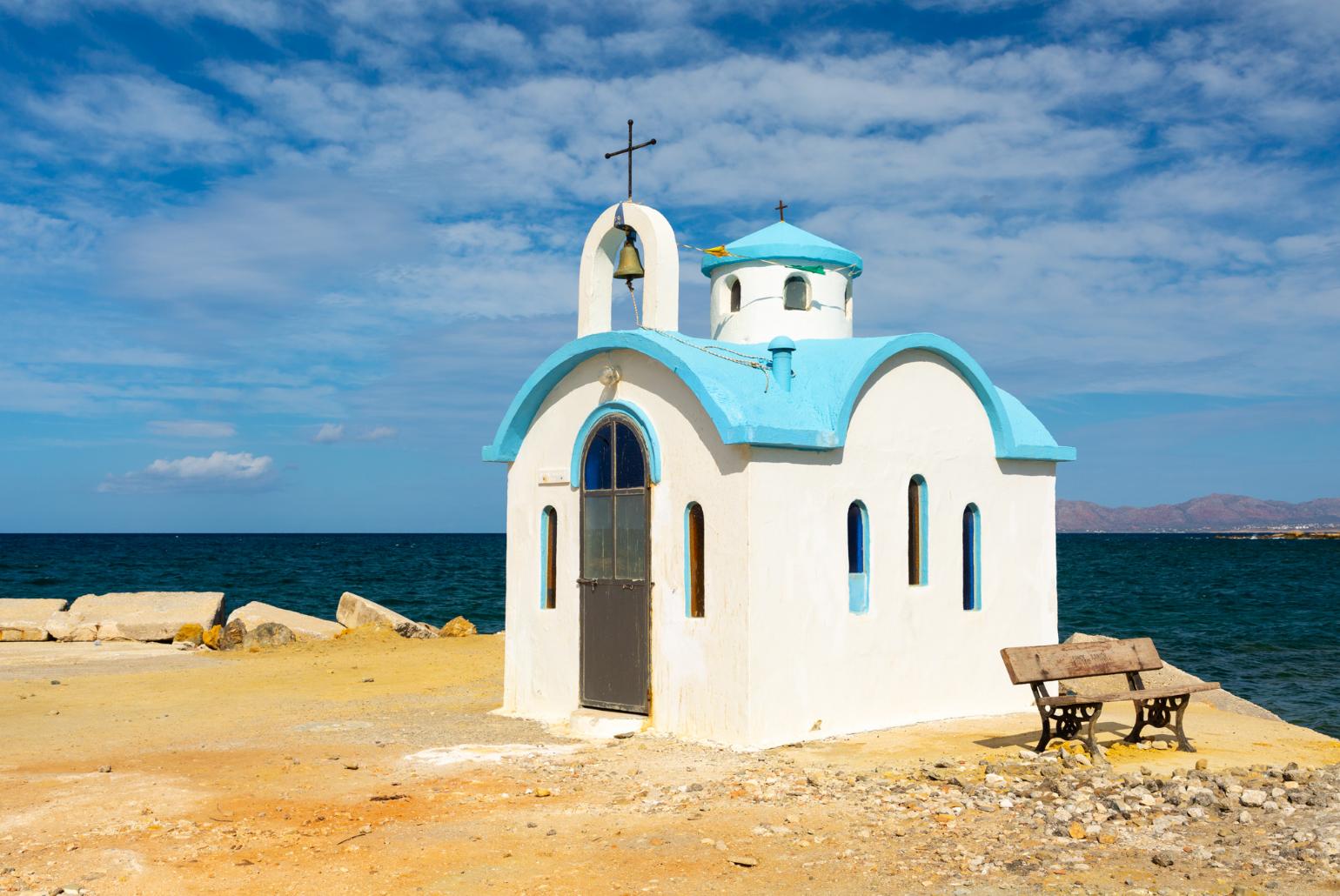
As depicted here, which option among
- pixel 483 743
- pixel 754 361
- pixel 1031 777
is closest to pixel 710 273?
pixel 754 361

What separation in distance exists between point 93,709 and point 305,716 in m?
3.04

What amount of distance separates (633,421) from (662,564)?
58.5 inches

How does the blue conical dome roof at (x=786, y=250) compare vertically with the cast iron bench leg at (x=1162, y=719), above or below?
above

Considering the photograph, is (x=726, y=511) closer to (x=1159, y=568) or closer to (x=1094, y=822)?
(x=1094, y=822)

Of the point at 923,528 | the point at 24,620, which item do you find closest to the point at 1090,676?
the point at 923,528

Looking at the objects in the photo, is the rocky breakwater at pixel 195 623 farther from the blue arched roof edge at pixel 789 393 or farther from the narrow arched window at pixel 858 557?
the narrow arched window at pixel 858 557

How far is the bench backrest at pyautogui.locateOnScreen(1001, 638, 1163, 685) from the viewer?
34.7 feet

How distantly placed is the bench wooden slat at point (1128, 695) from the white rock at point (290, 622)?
1669 centimetres

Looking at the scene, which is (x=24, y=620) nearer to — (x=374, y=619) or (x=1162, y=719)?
(x=374, y=619)

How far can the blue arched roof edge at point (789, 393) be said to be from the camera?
11758 mm

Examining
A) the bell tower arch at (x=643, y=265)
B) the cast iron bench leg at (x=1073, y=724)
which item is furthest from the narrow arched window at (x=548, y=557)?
the cast iron bench leg at (x=1073, y=724)

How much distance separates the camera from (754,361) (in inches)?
508

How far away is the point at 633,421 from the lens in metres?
12.7

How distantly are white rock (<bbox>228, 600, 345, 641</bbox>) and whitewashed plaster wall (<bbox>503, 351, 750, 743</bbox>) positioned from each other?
35.1ft
